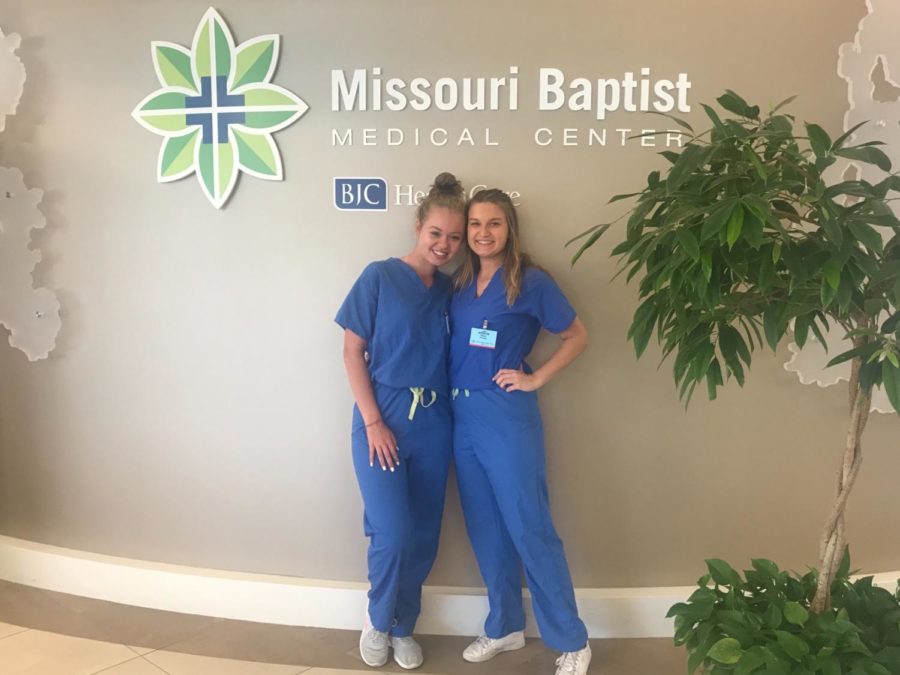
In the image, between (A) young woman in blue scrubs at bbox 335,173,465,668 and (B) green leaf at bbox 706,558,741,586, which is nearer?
(B) green leaf at bbox 706,558,741,586

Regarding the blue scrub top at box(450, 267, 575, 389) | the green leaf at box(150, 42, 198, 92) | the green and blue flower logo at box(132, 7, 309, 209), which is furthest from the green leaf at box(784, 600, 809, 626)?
the green leaf at box(150, 42, 198, 92)

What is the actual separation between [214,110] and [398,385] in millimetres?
1009

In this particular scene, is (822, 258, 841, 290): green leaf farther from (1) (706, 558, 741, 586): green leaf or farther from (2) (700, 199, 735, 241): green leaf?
(1) (706, 558, 741, 586): green leaf

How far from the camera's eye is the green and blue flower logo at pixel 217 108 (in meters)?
2.12

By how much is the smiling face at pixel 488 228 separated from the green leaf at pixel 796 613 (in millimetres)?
1109

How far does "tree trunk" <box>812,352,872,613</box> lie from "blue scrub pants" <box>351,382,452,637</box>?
1.00 metres

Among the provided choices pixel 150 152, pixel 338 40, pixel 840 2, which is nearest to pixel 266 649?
pixel 150 152

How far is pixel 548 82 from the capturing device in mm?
2045

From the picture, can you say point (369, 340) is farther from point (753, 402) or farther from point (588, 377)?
point (753, 402)

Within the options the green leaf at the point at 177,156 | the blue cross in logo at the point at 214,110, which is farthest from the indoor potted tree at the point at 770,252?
the green leaf at the point at 177,156

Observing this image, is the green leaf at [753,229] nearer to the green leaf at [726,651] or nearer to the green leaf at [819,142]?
the green leaf at [819,142]

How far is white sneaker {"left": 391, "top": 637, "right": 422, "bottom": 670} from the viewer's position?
6.79ft

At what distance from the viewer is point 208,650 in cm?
213

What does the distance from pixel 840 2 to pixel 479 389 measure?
4.98 feet
